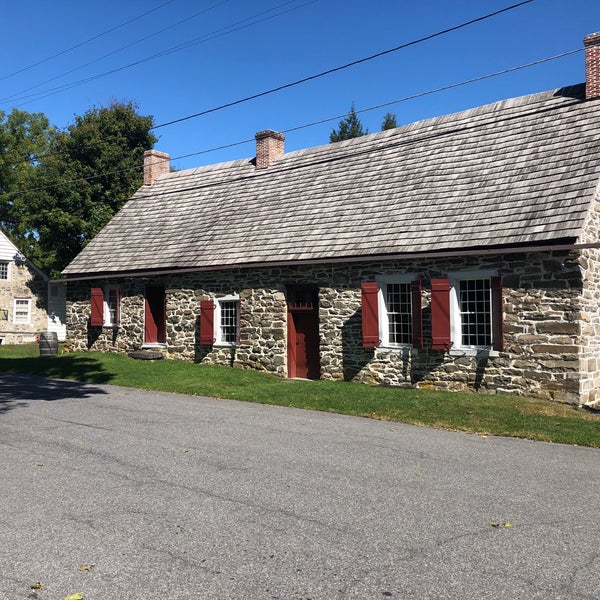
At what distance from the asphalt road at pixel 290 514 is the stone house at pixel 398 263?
176 inches

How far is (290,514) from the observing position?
5.32 metres

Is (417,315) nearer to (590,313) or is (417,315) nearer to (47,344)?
(590,313)

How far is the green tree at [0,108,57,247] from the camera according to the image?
4297cm

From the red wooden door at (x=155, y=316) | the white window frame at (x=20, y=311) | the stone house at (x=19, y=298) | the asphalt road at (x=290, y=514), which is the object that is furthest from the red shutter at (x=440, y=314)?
the white window frame at (x=20, y=311)

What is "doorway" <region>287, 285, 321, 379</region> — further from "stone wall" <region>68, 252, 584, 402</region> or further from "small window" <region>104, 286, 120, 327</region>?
"small window" <region>104, 286, 120, 327</region>

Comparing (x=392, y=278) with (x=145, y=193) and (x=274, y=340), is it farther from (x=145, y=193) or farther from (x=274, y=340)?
(x=145, y=193)

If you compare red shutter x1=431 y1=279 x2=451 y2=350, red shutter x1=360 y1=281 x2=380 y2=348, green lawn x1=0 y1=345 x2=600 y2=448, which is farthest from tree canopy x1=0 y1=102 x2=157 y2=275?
red shutter x1=431 y1=279 x2=451 y2=350

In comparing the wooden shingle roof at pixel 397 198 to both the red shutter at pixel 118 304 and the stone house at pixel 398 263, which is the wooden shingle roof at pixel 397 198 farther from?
the red shutter at pixel 118 304

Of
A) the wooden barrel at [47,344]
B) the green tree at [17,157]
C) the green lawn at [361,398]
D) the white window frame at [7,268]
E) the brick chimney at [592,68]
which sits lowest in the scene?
the green lawn at [361,398]

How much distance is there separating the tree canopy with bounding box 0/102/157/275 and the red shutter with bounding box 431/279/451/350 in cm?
2265

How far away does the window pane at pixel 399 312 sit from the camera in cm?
1474

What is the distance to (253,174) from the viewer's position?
73.3ft

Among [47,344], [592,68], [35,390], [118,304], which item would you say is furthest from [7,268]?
[592,68]

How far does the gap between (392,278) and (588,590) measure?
36.3 ft
